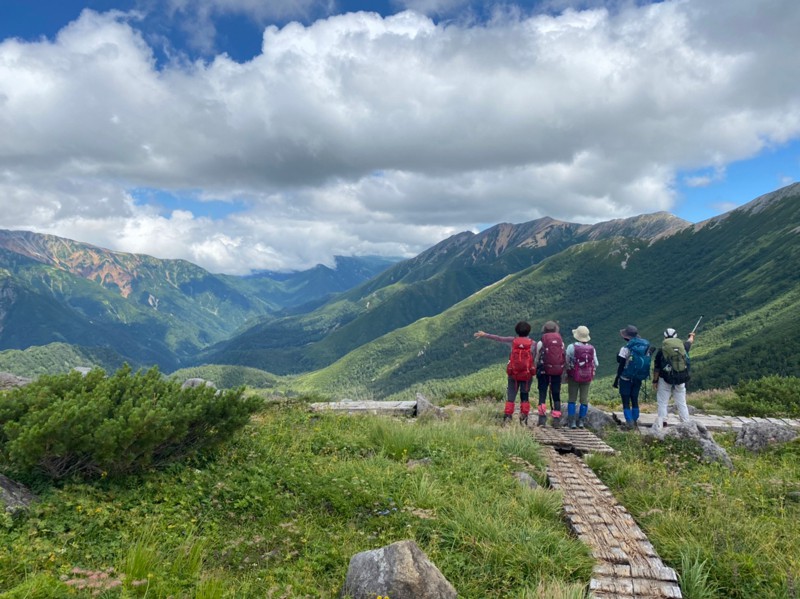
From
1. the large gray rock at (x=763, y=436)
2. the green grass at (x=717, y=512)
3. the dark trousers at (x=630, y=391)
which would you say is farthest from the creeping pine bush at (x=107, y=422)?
the large gray rock at (x=763, y=436)

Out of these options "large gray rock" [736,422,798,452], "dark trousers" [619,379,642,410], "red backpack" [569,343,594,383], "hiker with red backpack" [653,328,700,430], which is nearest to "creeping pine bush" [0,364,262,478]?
"red backpack" [569,343,594,383]

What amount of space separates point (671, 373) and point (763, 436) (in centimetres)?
237

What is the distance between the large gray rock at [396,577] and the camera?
4.03 metres

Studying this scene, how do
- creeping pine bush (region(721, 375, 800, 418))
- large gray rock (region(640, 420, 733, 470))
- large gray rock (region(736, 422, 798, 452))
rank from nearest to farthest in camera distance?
large gray rock (region(640, 420, 733, 470)) → large gray rock (region(736, 422, 798, 452)) → creeping pine bush (region(721, 375, 800, 418))

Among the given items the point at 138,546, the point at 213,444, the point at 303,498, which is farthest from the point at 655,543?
the point at 213,444

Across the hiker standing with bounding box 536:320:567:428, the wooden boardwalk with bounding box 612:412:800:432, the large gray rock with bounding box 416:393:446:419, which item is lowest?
the wooden boardwalk with bounding box 612:412:800:432

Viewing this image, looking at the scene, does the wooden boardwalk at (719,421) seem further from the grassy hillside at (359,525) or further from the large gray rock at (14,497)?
the large gray rock at (14,497)

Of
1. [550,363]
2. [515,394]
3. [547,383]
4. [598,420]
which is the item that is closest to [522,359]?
[550,363]

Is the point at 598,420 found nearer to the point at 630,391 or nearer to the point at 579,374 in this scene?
the point at 630,391

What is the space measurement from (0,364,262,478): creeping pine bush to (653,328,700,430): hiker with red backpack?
36.5 ft

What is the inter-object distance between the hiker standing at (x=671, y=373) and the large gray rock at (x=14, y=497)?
1322cm

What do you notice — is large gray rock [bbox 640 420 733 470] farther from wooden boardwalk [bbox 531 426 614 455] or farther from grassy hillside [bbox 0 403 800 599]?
wooden boardwalk [bbox 531 426 614 455]

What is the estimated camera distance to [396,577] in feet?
13.3

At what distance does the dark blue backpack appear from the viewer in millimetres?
12008
